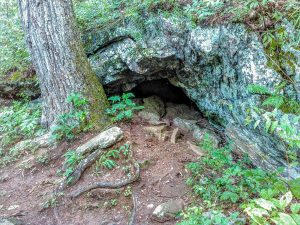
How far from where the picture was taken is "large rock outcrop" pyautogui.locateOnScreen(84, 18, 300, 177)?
385cm

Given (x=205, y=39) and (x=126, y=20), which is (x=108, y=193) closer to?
(x=205, y=39)

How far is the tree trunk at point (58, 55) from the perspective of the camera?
4816 mm

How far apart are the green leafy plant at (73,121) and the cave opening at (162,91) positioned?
180 cm

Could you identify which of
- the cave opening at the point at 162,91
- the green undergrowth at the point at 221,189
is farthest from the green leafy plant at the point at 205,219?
the cave opening at the point at 162,91

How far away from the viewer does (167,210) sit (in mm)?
3430

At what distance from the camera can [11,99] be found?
6734 mm

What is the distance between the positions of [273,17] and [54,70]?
3.62 meters

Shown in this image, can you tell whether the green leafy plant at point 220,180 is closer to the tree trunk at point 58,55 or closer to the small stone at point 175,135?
the small stone at point 175,135

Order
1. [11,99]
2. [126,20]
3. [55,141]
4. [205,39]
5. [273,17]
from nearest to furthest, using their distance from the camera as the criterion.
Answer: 1. [273,17]
2. [205,39]
3. [55,141]
4. [126,20]
5. [11,99]

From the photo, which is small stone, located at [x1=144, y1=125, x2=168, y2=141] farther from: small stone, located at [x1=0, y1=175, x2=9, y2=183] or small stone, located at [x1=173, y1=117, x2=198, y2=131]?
small stone, located at [x1=0, y1=175, x2=9, y2=183]

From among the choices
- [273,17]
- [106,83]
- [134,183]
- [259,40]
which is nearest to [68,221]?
[134,183]

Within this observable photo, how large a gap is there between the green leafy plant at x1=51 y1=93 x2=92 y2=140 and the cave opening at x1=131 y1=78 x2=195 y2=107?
1.80 meters

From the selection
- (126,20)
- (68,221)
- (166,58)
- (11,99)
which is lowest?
(68,221)

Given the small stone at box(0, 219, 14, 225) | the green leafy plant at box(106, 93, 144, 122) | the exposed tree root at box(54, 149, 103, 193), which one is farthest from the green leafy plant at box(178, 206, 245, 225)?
the green leafy plant at box(106, 93, 144, 122)
